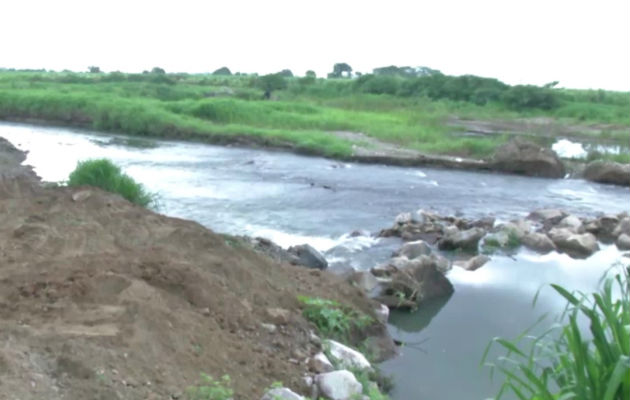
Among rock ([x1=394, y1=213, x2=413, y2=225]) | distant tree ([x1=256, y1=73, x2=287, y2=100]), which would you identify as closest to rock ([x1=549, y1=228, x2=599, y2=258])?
rock ([x1=394, y1=213, x2=413, y2=225])

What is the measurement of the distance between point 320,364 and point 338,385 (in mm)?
520

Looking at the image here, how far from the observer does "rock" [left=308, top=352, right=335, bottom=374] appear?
230 inches

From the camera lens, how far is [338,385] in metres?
5.39

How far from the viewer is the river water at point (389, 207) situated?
8039 mm

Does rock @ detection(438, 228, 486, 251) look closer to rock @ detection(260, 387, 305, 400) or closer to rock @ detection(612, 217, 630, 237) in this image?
rock @ detection(612, 217, 630, 237)

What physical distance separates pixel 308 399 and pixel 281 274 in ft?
9.94

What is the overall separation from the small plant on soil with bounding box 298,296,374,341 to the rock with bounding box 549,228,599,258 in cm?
642

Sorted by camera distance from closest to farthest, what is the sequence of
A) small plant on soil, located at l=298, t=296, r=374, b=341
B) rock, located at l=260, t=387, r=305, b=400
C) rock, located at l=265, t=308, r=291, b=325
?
rock, located at l=260, t=387, r=305, b=400, rock, located at l=265, t=308, r=291, b=325, small plant on soil, located at l=298, t=296, r=374, b=341

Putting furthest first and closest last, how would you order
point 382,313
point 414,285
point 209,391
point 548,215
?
1. point 548,215
2. point 414,285
3. point 382,313
4. point 209,391

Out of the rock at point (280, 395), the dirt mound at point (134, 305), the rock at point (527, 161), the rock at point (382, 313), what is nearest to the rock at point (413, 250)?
the rock at point (382, 313)

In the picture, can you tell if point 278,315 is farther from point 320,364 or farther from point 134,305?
point 134,305

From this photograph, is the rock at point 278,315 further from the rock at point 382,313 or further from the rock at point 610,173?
the rock at point 610,173

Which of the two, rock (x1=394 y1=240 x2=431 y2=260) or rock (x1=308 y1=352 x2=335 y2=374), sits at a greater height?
rock (x1=308 y1=352 x2=335 y2=374)

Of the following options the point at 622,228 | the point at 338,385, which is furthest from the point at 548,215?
the point at 338,385
